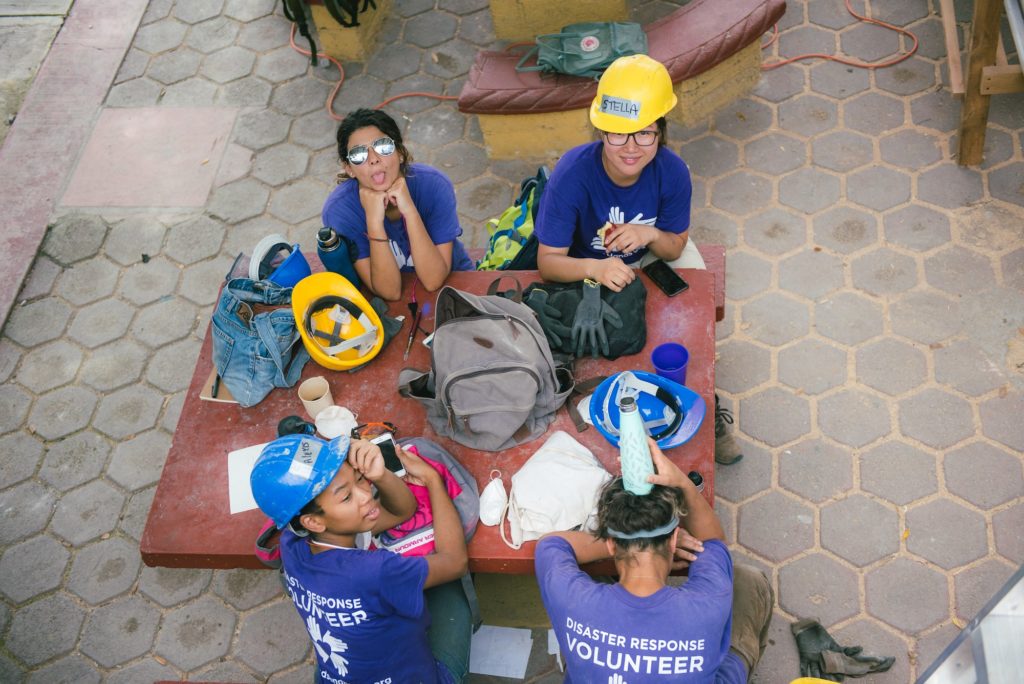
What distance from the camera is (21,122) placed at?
6469 mm

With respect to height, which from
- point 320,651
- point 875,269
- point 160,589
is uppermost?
point 320,651

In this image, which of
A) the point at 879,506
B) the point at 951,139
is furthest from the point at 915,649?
the point at 951,139

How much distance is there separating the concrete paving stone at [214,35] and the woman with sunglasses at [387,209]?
3402mm

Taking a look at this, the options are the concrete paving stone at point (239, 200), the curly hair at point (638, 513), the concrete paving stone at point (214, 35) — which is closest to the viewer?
the curly hair at point (638, 513)

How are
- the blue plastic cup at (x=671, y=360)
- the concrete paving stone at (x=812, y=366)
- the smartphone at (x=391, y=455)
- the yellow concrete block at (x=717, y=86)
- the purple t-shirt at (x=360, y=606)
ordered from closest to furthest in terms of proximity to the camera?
the purple t-shirt at (x=360, y=606) → the smartphone at (x=391, y=455) → the blue plastic cup at (x=671, y=360) → the concrete paving stone at (x=812, y=366) → the yellow concrete block at (x=717, y=86)

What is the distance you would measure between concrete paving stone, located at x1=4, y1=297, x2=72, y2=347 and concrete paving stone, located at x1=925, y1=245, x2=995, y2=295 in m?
4.79

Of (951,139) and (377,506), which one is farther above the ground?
(377,506)

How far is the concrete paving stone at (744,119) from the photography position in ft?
18.0

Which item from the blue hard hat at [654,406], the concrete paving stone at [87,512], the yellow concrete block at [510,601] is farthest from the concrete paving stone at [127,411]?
the blue hard hat at [654,406]

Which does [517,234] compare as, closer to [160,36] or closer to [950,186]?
[950,186]

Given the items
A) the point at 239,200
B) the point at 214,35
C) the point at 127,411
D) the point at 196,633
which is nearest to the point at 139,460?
the point at 127,411

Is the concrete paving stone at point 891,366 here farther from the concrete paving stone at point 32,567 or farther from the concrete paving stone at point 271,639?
the concrete paving stone at point 32,567

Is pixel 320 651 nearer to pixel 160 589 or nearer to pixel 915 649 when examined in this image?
pixel 160 589

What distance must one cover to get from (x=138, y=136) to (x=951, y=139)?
5.17 meters
